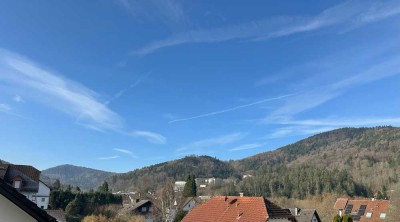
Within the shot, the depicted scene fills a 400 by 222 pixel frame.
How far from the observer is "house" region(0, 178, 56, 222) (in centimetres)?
608

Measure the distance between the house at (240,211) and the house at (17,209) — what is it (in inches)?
924

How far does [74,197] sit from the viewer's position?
207 ft

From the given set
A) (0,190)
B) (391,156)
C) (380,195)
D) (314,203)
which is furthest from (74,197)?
(391,156)

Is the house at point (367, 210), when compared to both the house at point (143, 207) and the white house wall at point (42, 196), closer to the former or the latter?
the house at point (143, 207)

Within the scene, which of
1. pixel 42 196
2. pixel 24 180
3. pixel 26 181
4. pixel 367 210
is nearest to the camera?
pixel 24 180

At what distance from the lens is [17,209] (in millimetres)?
6312

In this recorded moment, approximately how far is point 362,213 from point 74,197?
142 feet

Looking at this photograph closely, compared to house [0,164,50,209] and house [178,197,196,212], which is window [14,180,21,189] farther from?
house [178,197,196,212]

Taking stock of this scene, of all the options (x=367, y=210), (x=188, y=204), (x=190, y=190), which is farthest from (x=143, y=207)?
(x=367, y=210)

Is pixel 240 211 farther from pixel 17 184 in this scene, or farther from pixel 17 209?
pixel 17 184

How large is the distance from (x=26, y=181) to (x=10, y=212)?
42.1 meters

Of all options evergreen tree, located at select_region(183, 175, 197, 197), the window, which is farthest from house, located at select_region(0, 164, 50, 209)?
evergreen tree, located at select_region(183, 175, 197, 197)

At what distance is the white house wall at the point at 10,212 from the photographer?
6.23 meters

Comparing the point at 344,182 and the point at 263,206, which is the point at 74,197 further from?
the point at 344,182
